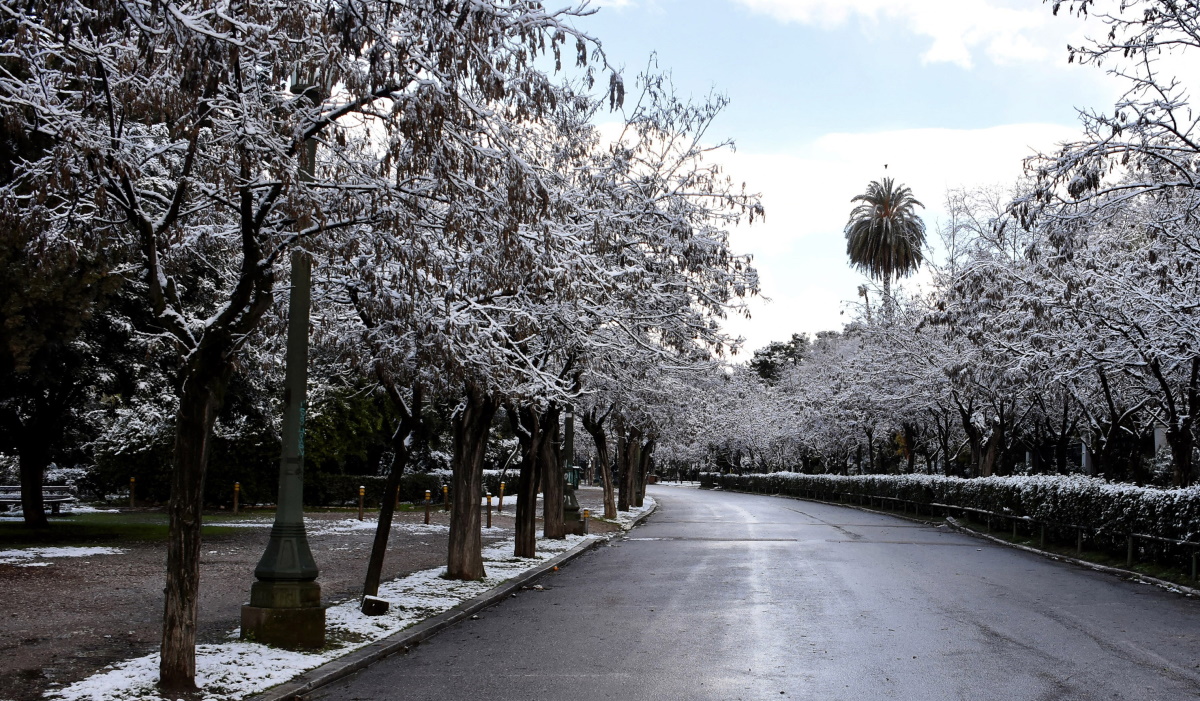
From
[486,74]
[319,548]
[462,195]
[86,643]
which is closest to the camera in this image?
[486,74]

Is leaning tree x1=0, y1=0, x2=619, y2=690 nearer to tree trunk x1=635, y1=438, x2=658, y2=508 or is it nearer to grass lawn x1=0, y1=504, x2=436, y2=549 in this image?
grass lawn x1=0, y1=504, x2=436, y2=549

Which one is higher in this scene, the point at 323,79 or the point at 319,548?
the point at 323,79

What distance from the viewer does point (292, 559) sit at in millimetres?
10141

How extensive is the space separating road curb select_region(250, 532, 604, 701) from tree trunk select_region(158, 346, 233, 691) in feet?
2.19

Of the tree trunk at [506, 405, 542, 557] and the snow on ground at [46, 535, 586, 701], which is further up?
the tree trunk at [506, 405, 542, 557]

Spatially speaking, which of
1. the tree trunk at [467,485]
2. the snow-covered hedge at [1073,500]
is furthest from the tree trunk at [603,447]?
the tree trunk at [467,485]

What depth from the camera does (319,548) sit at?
21.9 meters

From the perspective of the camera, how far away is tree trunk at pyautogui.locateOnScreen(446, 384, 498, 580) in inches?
624

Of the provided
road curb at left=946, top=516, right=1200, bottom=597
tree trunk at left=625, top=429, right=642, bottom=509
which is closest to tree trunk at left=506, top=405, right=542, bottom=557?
road curb at left=946, top=516, right=1200, bottom=597

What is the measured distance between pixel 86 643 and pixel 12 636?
2.92ft

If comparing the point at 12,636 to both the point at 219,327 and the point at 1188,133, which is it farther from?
the point at 1188,133

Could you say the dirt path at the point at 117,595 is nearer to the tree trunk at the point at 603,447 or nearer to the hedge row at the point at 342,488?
the tree trunk at the point at 603,447

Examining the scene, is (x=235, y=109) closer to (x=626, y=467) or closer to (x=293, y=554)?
(x=293, y=554)

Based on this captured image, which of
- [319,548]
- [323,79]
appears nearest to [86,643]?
[323,79]
